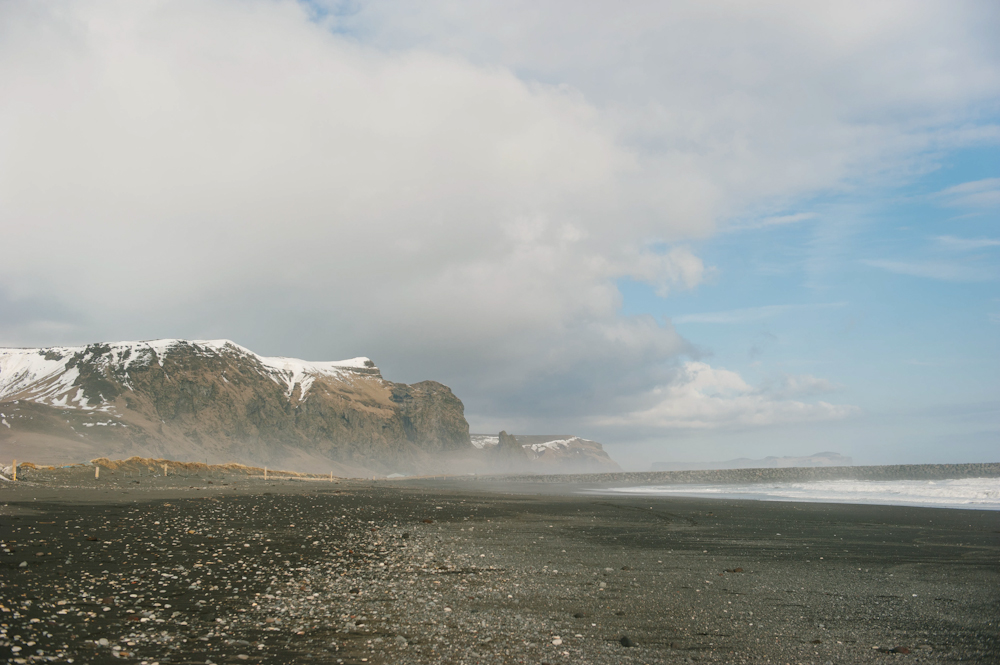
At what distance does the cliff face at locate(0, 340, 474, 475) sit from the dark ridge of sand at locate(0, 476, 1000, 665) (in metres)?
128

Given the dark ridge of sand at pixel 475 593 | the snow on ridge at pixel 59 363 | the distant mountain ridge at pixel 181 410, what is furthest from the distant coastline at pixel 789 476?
the snow on ridge at pixel 59 363

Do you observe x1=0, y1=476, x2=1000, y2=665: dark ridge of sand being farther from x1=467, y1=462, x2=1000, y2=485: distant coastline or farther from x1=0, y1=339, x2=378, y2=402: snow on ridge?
x1=0, y1=339, x2=378, y2=402: snow on ridge

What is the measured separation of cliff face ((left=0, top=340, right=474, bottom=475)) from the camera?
431 ft

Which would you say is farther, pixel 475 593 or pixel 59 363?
pixel 59 363

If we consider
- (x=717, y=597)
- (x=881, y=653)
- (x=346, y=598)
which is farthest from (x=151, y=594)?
(x=881, y=653)

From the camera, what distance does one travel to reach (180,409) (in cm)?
15875

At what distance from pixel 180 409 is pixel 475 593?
172m

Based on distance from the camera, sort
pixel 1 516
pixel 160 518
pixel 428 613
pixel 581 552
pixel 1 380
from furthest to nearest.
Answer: pixel 1 380 → pixel 160 518 → pixel 1 516 → pixel 581 552 → pixel 428 613

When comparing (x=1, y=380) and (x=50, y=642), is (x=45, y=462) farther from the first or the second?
(x=50, y=642)

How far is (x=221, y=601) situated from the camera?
9320 mm

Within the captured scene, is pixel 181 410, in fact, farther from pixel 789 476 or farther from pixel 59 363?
pixel 789 476

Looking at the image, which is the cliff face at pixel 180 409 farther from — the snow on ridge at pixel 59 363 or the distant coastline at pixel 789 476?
the distant coastline at pixel 789 476

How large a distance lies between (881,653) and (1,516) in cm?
2114

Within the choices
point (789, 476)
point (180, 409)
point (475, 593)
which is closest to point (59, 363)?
point (180, 409)
